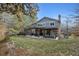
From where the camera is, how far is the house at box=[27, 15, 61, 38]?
1486 millimetres

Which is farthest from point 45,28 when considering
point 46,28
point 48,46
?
point 48,46

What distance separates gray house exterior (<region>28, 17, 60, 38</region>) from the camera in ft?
4.88

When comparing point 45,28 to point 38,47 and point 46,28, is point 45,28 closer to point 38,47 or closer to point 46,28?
point 46,28

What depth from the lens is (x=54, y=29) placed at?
1494 mm

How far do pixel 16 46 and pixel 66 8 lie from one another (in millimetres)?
572

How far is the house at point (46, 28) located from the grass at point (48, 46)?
6 cm

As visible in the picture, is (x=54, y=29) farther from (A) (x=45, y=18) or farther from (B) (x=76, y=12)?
(B) (x=76, y=12)

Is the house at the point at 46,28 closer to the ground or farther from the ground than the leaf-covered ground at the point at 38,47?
farther from the ground

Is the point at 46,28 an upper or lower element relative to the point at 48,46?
upper

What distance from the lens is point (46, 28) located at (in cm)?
149

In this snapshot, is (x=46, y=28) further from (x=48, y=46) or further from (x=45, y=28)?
(x=48, y=46)

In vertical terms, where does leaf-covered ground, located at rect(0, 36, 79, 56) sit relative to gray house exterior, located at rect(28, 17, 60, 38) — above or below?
below

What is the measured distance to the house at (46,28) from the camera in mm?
1486

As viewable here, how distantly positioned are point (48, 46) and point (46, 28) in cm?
16
